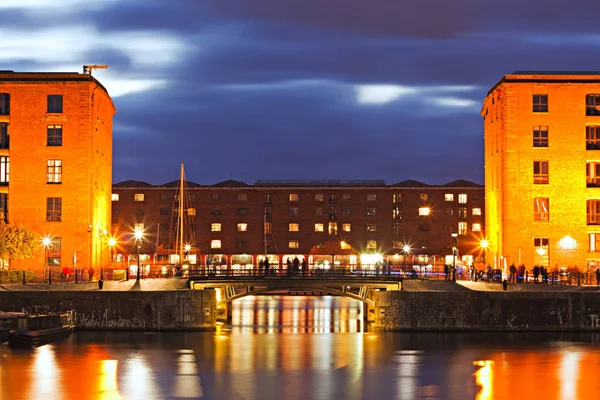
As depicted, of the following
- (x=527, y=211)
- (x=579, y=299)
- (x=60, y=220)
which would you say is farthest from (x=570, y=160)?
(x=60, y=220)

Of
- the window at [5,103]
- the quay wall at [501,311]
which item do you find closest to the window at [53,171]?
the window at [5,103]

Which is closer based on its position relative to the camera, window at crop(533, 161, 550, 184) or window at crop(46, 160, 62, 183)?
window at crop(533, 161, 550, 184)

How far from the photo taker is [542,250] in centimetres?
10000

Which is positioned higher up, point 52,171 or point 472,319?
point 52,171

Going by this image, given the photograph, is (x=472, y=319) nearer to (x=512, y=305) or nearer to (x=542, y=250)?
(x=512, y=305)

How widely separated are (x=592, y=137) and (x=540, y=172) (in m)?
6.10

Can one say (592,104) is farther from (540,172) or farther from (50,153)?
(50,153)

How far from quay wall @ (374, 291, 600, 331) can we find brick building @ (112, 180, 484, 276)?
8606cm

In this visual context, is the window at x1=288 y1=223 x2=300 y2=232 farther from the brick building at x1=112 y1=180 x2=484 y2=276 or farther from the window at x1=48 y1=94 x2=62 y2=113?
the window at x1=48 y1=94 x2=62 y2=113

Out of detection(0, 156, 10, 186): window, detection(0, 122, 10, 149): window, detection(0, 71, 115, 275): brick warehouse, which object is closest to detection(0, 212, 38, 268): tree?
detection(0, 71, 115, 275): brick warehouse

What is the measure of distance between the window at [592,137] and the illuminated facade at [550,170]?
0.09m

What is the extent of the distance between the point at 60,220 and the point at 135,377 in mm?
43279

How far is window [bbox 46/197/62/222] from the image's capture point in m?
103

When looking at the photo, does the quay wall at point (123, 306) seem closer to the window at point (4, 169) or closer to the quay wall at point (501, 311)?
the quay wall at point (501, 311)
